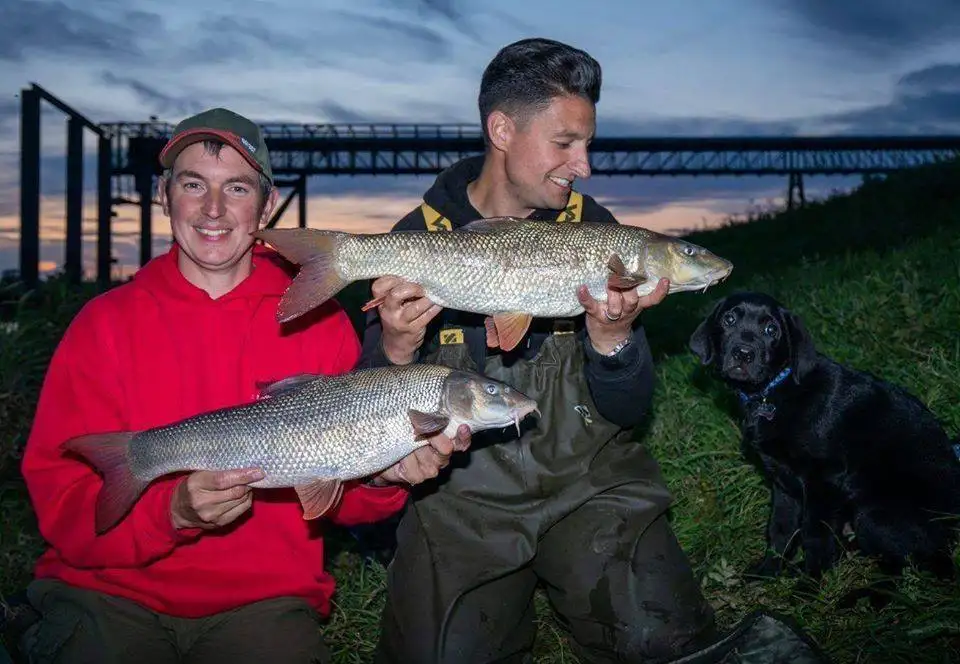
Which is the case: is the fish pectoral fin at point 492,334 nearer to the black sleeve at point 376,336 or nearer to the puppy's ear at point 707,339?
the black sleeve at point 376,336

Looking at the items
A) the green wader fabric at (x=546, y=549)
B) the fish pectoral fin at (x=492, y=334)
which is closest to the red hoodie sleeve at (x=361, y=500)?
the green wader fabric at (x=546, y=549)

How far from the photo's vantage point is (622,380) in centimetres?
394

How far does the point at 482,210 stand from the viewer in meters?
4.44

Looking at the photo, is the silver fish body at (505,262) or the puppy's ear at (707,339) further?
the puppy's ear at (707,339)

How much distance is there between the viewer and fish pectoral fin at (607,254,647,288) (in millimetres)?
3754

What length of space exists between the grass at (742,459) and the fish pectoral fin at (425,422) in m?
1.61

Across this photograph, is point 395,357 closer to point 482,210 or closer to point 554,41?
point 482,210

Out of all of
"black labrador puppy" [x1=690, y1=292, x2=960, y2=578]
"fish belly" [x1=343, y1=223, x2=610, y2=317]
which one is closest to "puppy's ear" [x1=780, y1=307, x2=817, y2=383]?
"black labrador puppy" [x1=690, y1=292, x2=960, y2=578]

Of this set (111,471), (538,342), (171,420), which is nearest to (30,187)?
(171,420)

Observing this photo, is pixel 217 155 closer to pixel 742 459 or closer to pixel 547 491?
pixel 547 491

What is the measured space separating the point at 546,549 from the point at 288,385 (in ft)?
4.56

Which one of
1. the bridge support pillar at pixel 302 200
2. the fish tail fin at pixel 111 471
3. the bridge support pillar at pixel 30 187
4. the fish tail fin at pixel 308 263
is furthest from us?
the bridge support pillar at pixel 302 200

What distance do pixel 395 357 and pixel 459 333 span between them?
44 cm

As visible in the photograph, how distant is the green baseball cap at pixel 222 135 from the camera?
374 cm
